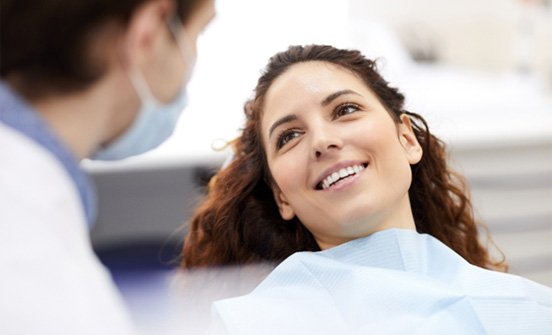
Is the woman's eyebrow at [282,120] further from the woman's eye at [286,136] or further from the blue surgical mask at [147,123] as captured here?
the blue surgical mask at [147,123]

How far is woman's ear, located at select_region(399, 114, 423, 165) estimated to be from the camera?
3.24 feet

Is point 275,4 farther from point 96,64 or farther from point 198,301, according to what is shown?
point 96,64

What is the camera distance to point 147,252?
1571 mm

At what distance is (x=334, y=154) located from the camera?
892mm

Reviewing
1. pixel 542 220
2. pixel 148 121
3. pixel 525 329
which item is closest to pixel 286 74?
pixel 148 121

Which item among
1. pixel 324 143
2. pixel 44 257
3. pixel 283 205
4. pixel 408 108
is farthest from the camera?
pixel 408 108

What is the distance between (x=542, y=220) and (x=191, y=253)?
1.23 metres

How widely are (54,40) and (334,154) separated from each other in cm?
43

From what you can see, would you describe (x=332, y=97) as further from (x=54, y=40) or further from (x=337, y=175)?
(x=54, y=40)

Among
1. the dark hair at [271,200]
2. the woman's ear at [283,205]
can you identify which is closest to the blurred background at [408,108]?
the dark hair at [271,200]

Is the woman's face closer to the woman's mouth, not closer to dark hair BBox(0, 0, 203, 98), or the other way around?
the woman's mouth

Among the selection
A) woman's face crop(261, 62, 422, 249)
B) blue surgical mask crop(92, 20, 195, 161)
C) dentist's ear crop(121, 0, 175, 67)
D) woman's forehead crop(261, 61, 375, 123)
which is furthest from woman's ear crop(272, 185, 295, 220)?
dentist's ear crop(121, 0, 175, 67)

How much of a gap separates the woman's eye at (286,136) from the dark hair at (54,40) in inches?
15.1

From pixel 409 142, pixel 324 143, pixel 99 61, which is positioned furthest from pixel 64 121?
pixel 409 142
